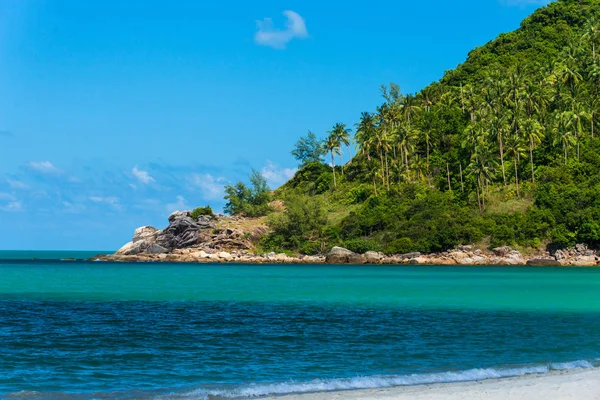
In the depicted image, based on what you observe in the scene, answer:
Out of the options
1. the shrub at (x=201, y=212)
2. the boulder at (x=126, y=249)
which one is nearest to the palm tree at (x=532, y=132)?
the shrub at (x=201, y=212)

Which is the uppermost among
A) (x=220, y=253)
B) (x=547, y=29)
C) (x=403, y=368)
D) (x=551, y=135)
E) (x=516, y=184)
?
(x=547, y=29)

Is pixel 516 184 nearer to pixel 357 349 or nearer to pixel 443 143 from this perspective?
pixel 443 143

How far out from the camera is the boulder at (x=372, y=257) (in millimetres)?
101562

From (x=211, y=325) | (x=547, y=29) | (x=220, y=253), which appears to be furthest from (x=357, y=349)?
(x=547, y=29)

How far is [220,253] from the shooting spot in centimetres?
11712

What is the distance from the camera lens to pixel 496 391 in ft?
54.7

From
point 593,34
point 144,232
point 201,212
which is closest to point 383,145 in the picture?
point 201,212

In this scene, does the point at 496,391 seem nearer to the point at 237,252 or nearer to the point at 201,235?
the point at 237,252

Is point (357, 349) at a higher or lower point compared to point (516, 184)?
lower

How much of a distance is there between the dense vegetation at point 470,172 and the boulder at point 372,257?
2.02 m

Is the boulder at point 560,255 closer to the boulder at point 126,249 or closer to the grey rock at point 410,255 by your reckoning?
the grey rock at point 410,255

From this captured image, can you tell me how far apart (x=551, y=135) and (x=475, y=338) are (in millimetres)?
93646

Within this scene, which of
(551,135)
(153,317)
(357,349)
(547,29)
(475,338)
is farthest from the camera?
(547,29)

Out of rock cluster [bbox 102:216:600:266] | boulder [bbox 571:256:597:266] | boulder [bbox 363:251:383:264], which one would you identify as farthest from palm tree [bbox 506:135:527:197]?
boulder [bbox 363:251:383:264]
